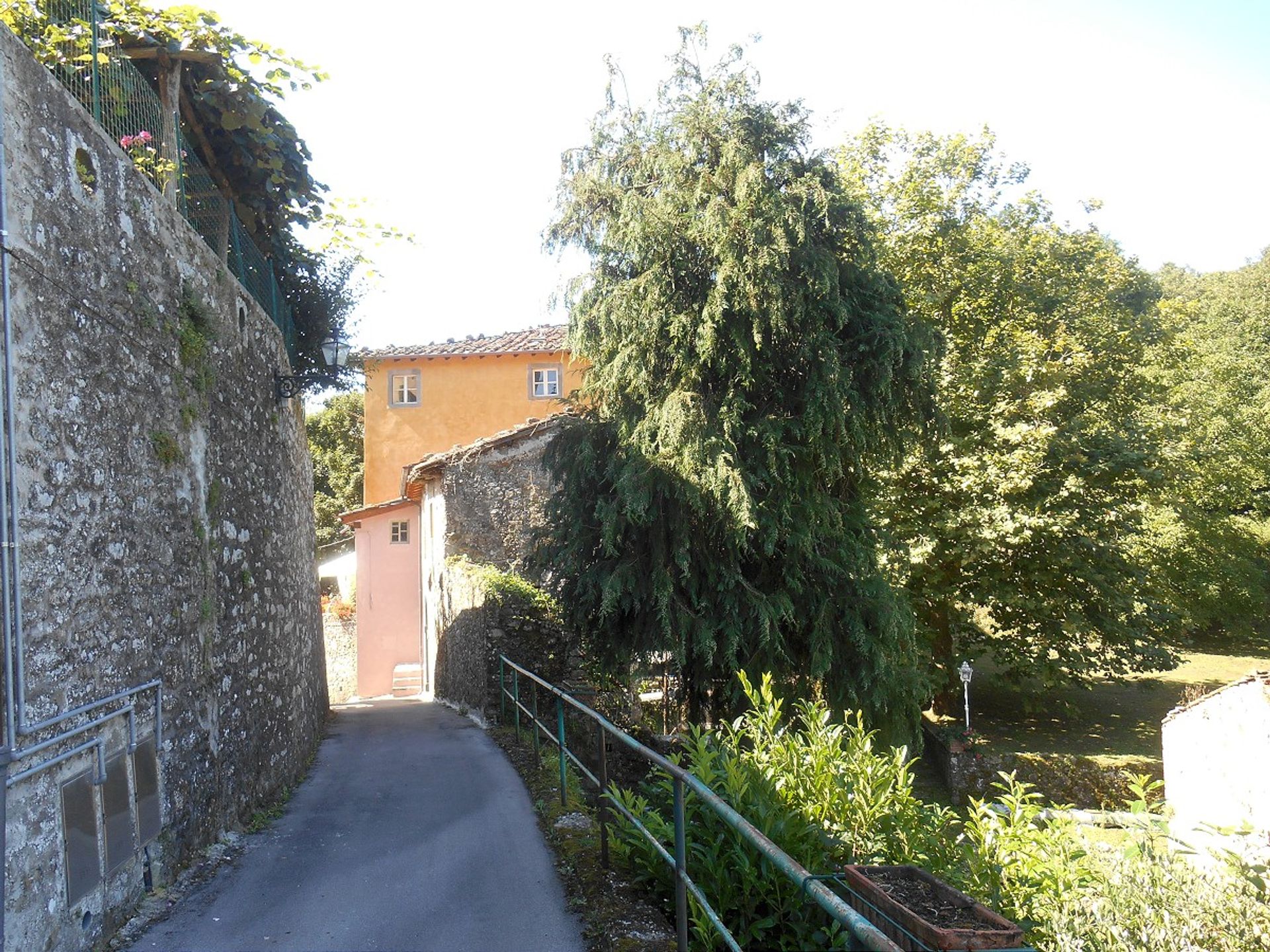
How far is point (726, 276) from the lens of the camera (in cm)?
1048

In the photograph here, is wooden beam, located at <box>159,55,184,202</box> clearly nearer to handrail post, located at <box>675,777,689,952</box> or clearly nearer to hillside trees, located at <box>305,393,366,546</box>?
handrail post, located at <box>675,777,689,952</box>

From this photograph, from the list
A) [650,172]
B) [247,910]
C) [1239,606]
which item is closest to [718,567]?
[650,172]

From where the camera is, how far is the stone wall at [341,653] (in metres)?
28.8

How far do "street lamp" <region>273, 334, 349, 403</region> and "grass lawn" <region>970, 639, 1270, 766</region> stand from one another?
627 inches

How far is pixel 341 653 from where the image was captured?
97.7 feet

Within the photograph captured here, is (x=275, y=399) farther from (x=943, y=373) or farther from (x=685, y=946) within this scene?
(x=943, y=373)

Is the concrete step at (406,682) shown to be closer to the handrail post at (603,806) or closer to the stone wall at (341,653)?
the stone wall at (341,653)

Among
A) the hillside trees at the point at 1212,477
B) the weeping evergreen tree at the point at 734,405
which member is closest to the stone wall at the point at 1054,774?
the hillside trees at the point at 1212,477

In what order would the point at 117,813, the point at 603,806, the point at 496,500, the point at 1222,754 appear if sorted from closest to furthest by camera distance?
1. the point at 117,813
2. the point at 603,806
3. the point at 1222,754
4. the point at 496,500

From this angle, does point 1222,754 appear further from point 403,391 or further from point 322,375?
point 403,391

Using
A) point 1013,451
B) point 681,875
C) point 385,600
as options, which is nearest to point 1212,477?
point 1013,451

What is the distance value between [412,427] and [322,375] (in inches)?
625

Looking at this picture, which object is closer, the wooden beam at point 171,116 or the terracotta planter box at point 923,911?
the terracotta planter box at point 923,911

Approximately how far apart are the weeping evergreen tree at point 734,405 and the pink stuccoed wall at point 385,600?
14.8 meters
